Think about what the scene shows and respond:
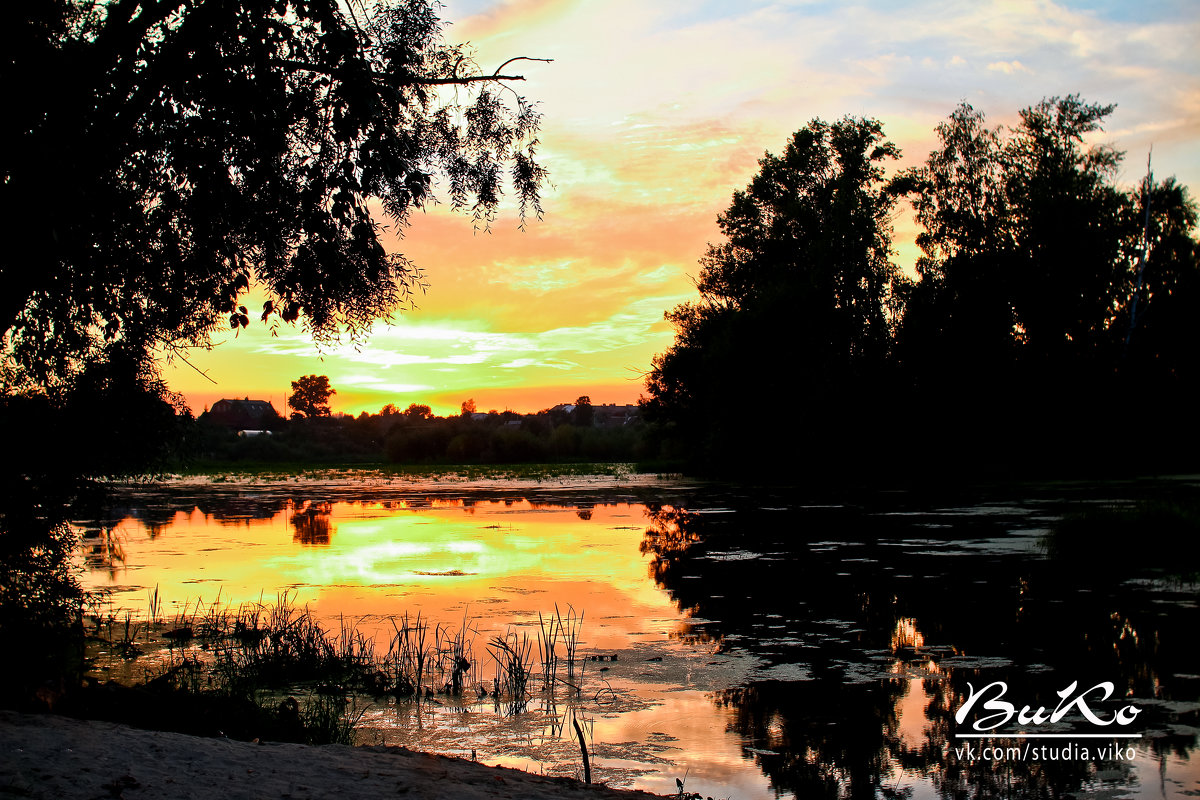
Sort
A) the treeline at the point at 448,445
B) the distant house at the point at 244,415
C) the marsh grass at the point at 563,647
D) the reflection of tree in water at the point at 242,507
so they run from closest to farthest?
the marsh grass at the point at 563,647 → the reflection of tree in water at the point at 242,507 → the treeline at the point at 448,445 → the distant house at the point at 244,415

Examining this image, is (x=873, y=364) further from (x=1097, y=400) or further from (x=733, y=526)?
(x=733, y=526)

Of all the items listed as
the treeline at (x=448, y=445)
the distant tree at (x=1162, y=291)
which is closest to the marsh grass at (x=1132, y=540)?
the distant tree at (x=1162, y=291)

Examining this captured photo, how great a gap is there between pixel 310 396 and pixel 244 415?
34.4 feet

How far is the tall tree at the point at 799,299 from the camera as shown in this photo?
45.1m

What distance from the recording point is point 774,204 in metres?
50.3

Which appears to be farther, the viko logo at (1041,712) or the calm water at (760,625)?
the viko logo at (1041,712)

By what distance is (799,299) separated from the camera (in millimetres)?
44688

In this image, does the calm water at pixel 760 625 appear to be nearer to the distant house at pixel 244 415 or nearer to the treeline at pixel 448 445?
the treeline at pixel 448 445

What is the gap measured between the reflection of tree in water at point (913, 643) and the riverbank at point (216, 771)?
86.9 inches

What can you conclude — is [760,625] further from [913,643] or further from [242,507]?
[242,507]

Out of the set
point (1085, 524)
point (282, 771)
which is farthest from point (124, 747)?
point (1085, 524)

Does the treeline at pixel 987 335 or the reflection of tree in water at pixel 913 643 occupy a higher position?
the treeline at pixel 987 335

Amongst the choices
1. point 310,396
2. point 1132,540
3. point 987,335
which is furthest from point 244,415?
point 1132,540

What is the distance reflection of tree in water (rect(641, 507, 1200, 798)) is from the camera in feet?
22.5
